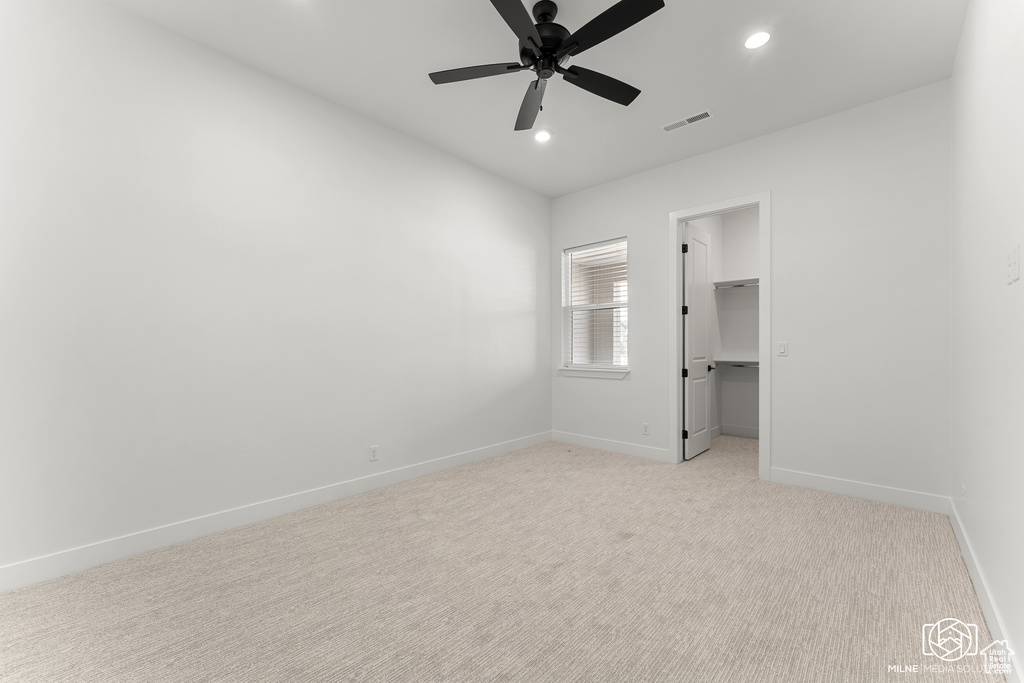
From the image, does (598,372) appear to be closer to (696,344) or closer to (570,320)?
(570,320)

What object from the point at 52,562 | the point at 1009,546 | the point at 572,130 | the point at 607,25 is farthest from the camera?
the point at 572,130

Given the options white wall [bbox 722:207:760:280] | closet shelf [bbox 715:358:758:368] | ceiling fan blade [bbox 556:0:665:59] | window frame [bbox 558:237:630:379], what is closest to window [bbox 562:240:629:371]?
window frame [bbox 558:237:630:379]

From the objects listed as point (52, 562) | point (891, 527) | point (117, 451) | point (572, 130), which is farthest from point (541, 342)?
point (52, 562)

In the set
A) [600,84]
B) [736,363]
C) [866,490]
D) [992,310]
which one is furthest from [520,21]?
[736,363]

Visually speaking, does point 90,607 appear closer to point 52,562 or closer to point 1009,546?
point 52,562

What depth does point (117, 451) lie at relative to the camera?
95.4 inches

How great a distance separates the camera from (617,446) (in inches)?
188

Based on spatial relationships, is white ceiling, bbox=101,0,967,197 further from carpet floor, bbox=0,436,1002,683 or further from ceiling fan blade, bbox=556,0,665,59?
carpet floor, bbox=0,436,1002,683

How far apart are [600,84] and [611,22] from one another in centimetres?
48

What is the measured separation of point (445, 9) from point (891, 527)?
13.3 ft

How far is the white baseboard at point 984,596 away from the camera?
1.43 metres

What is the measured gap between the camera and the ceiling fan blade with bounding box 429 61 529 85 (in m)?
2.38

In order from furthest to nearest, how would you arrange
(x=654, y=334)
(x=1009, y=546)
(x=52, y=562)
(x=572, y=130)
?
(x=654, y=334) < (x=572, y=130) < (x=52, y=562) < (x=1009, y=546)

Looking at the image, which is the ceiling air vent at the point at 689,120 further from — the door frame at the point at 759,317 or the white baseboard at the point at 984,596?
the white baseboard at the point at 984,596
